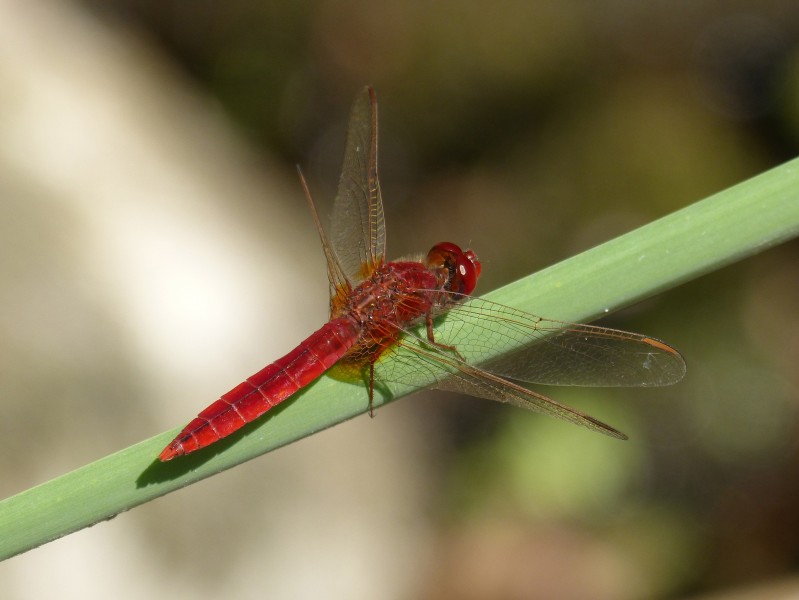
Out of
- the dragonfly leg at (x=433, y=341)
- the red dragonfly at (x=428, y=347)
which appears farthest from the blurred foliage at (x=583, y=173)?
the dragonfly leg at (x=433, y=341)

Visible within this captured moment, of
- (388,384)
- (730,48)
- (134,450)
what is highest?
(730,48)

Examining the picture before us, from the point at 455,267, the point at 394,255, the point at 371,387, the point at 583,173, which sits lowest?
the point at 371,387

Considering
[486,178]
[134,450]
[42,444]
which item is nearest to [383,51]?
[486,178]

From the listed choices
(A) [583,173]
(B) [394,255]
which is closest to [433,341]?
(A) [583,173]

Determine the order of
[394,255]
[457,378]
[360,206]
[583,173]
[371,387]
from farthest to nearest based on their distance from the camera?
[394,255], [583,173], [360,206], [457,378], [371,387]

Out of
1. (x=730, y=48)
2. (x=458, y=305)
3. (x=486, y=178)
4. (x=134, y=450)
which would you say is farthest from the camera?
(x=486, y=178)

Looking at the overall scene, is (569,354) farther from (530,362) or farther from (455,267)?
(455,267)

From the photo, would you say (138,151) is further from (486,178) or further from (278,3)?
(486,178)
